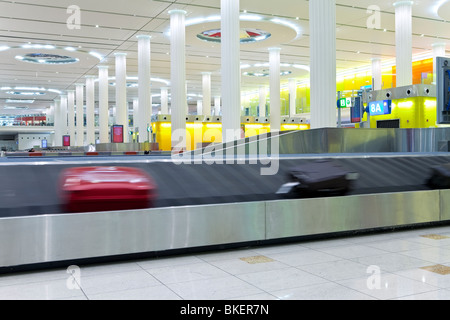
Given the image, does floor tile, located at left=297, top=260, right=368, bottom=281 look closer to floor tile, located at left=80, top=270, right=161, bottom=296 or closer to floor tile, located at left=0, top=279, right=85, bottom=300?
floor tile, located at left=80, top=270, right=161, bottom=296

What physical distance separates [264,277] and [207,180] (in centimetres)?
218

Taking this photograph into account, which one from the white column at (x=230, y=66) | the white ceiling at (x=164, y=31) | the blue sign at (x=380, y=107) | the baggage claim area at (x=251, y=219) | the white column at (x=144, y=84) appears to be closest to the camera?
the baggage claim area at (x=251, y=219)

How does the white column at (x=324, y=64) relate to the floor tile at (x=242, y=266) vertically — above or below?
above

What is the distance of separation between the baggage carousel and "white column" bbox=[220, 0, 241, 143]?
8.79 m

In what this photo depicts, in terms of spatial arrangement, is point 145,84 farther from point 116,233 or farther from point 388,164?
point 116,233

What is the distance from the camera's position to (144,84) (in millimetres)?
23578

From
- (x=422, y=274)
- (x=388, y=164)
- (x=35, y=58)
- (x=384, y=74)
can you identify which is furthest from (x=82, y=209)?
(x=384, y=74)

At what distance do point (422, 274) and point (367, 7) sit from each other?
18681mm

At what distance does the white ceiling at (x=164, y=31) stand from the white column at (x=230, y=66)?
3846 millimetres

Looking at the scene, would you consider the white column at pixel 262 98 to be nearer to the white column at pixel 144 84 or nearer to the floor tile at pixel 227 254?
the white column at pixel 144 84

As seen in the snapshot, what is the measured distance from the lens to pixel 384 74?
116 feet

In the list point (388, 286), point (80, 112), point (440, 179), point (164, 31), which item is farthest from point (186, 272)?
point (80, 112)

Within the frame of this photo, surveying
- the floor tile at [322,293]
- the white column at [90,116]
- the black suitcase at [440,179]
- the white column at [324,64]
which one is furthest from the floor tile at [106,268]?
the white column at [90,116]

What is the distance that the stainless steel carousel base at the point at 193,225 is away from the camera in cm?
407
